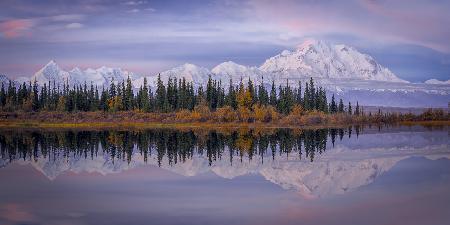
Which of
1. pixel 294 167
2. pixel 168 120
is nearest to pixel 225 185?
pixel 294 167

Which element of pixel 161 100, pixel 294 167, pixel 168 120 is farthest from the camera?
pixel 161 100

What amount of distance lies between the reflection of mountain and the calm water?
7 centimetres

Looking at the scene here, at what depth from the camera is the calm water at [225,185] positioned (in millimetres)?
24656

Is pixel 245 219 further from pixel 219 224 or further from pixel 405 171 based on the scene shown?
pixel 405 171

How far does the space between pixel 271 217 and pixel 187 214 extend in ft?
11.5

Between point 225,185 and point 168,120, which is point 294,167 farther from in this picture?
point 168,120

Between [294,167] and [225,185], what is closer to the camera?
[225,185]

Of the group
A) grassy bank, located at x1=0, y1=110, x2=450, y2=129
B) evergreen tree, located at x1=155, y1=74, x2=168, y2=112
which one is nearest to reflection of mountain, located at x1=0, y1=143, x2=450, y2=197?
grassy bank, located at x1=0, y1=110, x2=450, y2=129

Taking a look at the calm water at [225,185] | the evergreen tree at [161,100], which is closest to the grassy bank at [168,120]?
the evergreen tree at [161,100]

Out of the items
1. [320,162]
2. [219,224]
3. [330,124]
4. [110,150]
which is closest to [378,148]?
[320,162]

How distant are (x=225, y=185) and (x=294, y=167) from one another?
9806 millimetres

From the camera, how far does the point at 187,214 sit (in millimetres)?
24875

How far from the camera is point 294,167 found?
138 ft

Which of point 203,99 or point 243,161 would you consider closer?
point 243,161
